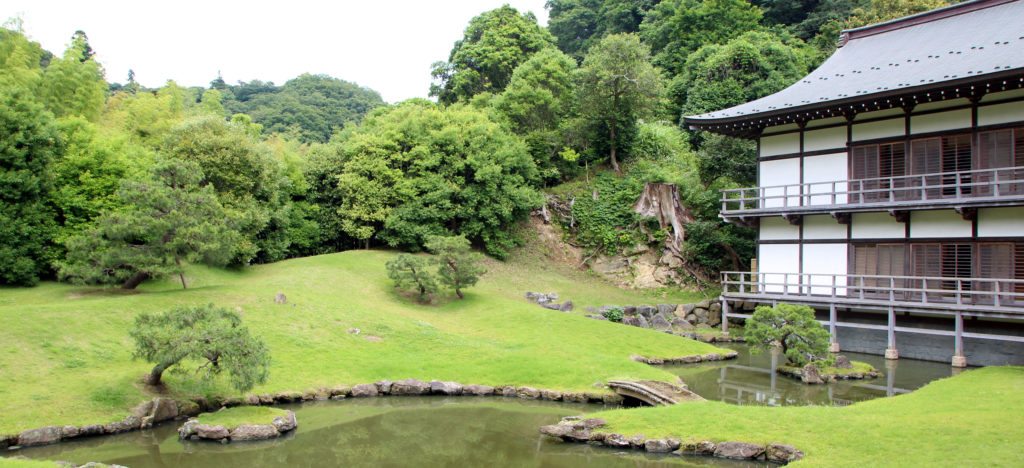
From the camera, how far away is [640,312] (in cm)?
2920

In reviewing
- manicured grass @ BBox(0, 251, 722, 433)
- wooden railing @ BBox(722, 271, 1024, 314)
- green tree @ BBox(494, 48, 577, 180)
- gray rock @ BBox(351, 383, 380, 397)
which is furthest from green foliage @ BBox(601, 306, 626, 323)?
green tree @ BBox(494, 48, 577, 180)

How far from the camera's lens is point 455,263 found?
2742 centimetres

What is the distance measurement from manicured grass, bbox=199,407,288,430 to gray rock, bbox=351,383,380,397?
279 centimetres

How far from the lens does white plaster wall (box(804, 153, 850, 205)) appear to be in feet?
82.9

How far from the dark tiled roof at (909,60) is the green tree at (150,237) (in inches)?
731

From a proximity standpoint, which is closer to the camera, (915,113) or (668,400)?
(668,400)

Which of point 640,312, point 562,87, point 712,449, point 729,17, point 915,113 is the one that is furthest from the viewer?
point 729,17

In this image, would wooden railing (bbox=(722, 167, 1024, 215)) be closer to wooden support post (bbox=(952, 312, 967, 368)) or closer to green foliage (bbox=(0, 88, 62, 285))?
wooden support post (bbox=(952, 312, 967, 368))

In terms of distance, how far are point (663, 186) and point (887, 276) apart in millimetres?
14615

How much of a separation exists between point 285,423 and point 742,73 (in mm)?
32918

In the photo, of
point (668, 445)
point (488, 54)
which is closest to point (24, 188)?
point (668, 445)

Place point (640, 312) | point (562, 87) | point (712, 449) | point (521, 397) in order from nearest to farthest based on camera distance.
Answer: point (712, 449), point (521, 397), point (640, 312), point (562, 87)

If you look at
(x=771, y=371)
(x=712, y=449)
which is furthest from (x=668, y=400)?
(x=771, y=371)

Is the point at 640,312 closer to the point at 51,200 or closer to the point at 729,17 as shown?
the point at 51,200
